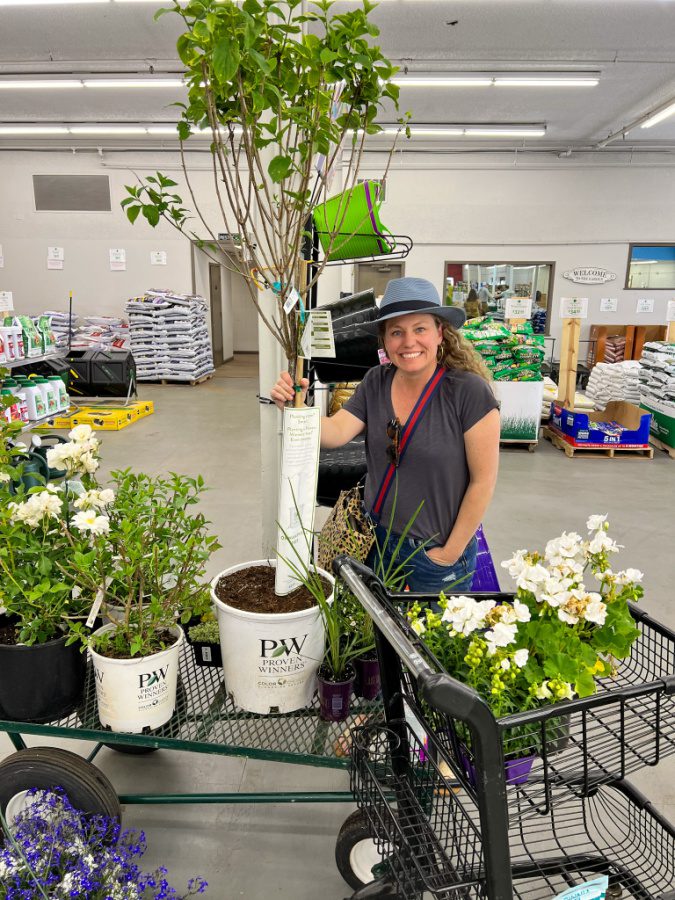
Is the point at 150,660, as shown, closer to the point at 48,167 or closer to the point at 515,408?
the point at 515,408

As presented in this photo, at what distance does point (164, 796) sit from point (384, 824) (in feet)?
2.80

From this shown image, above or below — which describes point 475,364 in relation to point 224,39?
below

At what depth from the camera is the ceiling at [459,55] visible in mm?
6086

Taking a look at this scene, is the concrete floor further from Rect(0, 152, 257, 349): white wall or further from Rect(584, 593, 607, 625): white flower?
Rect(0, 152, 257, 349): white wall

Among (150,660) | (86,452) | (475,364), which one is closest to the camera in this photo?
(150,660)

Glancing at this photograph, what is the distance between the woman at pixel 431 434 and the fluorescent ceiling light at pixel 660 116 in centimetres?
820

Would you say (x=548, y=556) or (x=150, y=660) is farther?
(x=150, y=660)

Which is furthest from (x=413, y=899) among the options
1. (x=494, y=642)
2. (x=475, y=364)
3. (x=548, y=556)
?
(x=475, y=364)

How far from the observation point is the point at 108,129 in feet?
31.9

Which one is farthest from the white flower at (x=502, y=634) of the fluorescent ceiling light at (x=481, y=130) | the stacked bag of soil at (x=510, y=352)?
the fluorescent ceiling light at (x=481, y=130)

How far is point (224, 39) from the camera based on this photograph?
113cm

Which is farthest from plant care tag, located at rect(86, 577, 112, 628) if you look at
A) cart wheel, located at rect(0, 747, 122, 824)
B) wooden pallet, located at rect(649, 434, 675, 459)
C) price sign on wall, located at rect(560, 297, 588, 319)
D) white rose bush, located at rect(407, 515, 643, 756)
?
price sign on wall, located at rect(560, 297, 588, 319)

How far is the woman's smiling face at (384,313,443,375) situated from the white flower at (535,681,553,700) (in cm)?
102

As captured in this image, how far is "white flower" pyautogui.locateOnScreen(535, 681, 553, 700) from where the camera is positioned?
101 centimetres
